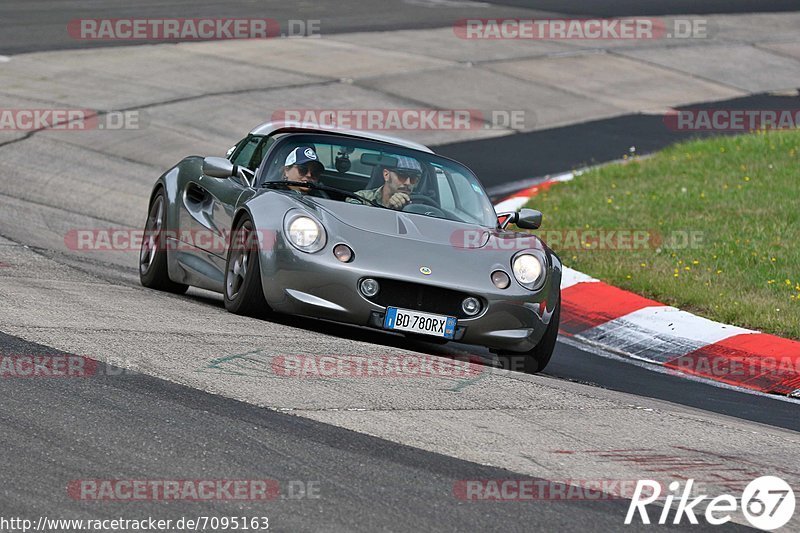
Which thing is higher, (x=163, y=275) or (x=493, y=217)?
(x=493, y=217)

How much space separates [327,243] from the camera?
8000 mm

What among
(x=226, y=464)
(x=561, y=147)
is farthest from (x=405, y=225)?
(x=561, y=147)

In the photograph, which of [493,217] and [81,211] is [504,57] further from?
[493,217]

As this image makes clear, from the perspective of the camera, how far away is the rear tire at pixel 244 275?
27.0 ft

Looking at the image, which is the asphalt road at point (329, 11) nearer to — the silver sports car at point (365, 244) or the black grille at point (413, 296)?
the silver sports car at point (365, 244)

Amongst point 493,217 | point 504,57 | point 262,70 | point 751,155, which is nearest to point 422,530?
point 493,217

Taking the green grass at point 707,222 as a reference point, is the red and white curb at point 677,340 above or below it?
below

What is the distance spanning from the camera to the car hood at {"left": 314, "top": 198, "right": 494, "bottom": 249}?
27.0ft

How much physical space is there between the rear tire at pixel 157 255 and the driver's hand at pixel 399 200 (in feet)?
6.21

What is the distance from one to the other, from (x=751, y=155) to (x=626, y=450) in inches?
424

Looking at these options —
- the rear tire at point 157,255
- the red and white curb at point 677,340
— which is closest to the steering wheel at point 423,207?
the red and white curb at point 677,340

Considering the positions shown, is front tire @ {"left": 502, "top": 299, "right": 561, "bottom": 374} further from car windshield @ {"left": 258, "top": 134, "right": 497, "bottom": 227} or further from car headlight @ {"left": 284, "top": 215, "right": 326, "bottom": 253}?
car headlight @ {"left": 284, "top": 215, "right": 326, "bottom": 253}

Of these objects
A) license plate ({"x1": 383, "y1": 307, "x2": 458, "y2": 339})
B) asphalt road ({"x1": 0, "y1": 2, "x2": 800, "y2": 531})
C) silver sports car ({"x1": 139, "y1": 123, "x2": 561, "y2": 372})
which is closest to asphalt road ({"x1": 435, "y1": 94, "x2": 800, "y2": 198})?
silver sports car ({"x1": 139, "y1": 123, "x2": 561, "y2": 372})

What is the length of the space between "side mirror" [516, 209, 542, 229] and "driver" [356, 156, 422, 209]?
714 millimetres
